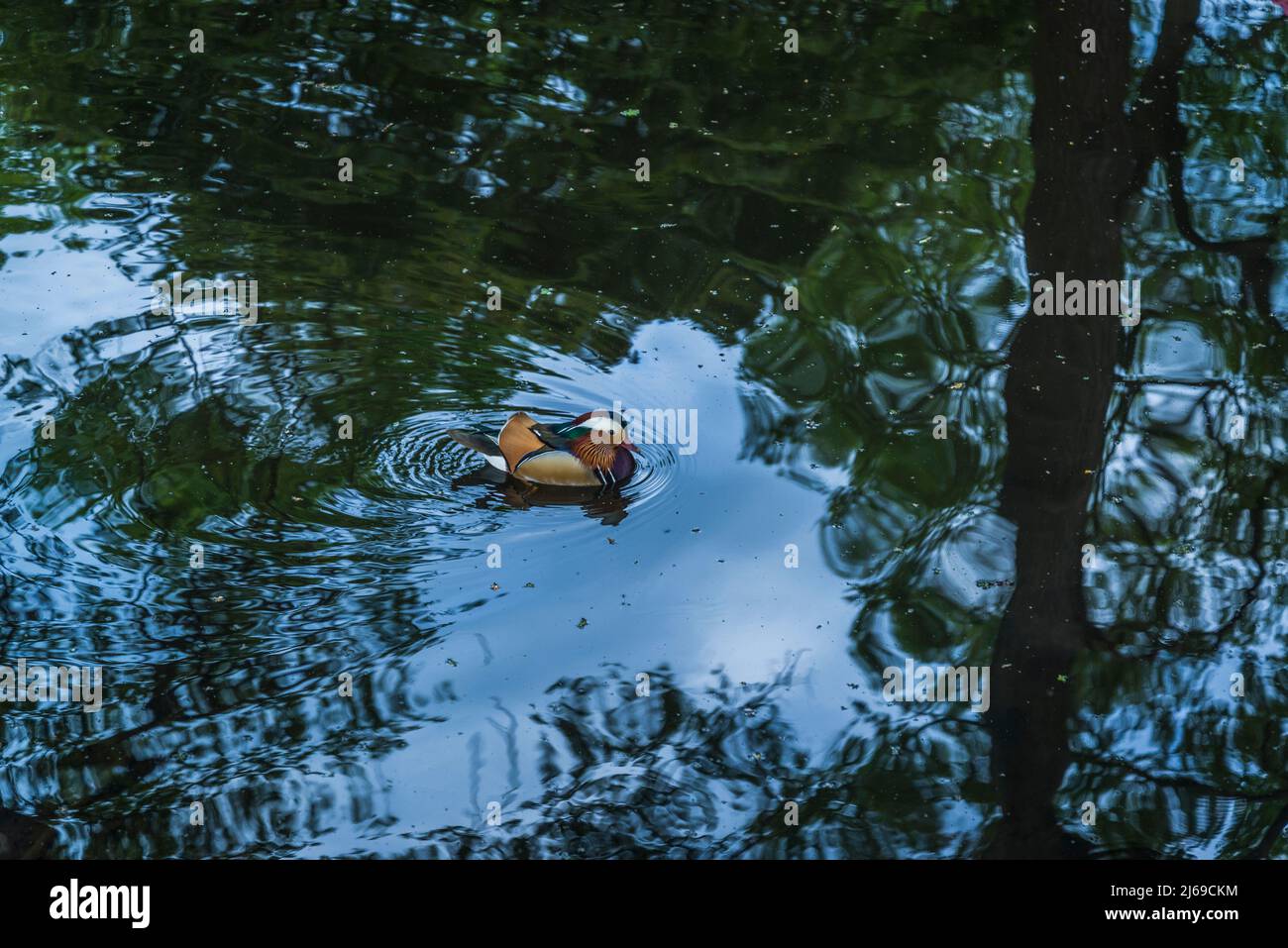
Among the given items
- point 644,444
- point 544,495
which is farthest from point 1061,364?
point 544,495

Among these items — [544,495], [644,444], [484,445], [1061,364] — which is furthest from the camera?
[1061,364]

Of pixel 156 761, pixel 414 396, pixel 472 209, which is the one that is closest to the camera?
pixel 156 761

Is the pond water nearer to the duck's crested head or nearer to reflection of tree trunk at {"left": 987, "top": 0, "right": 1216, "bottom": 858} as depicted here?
reflection of tree trunk at {"left": 987, "top": 0, "right": 1216, "bottom": 858}

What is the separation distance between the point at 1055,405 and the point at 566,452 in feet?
10.2

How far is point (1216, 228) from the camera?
1060cm

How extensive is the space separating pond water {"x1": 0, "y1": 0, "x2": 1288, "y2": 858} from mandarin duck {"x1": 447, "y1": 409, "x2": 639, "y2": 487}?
0.12 m

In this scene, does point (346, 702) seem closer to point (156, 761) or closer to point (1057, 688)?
point (156, 761)

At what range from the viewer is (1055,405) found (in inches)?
338

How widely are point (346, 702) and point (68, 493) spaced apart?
2.12 meters

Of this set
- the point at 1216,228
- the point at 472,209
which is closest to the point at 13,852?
the point at 472,209

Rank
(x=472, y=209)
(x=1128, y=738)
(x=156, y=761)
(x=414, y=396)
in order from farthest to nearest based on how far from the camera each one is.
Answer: (x=472, y=209), (x=414, y=396), (x=1128, y=738), (x=156, y=761)

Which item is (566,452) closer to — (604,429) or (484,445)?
(604,429)

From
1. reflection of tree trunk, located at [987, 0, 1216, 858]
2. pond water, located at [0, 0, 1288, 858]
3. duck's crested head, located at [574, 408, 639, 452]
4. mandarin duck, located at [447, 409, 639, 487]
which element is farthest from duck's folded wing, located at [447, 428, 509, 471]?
reflection of tree trunk, located at [987, 0, 1216, 858]

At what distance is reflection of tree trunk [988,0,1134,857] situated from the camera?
241 inches
